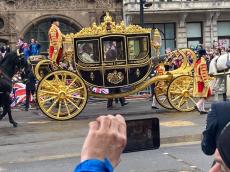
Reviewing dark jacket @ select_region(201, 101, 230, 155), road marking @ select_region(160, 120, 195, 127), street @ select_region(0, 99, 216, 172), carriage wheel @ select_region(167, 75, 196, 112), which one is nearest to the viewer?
dark jacket @ select_region(201, 101, 230, 155)

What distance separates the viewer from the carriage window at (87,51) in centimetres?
1359

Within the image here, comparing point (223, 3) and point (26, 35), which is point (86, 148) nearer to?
point (26, 35)

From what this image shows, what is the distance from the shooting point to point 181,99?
14.5 meters

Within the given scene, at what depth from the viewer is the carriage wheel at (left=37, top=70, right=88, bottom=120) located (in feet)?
44.1

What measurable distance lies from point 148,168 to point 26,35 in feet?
86.8

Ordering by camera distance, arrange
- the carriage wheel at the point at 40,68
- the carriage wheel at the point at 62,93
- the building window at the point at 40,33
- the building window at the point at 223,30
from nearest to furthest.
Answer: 1. the carriage wheel at the point at 62,93
2. the carriage wheel at the point at 40,68
3. the building window at the point at 40,33
4. the building window at the point at 223,30

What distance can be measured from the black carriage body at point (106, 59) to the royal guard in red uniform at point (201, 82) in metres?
1.48

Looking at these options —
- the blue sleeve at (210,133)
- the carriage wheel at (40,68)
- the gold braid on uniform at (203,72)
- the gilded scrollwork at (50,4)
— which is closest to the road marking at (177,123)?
the gold braid on uniform at (203,72)

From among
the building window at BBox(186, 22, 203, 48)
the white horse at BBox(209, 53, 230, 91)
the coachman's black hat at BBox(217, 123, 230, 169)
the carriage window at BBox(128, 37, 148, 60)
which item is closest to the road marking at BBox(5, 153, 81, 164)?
the carriage window at BBox(128, 37, 148, 60)

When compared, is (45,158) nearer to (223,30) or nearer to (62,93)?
(62,93)

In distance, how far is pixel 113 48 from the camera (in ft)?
44.9

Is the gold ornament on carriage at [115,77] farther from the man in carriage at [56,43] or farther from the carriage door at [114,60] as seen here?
the man in carriage at [56,43]

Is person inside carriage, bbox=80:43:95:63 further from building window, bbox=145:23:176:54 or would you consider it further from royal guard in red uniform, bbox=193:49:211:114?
building window, bbox=145:23:176:54

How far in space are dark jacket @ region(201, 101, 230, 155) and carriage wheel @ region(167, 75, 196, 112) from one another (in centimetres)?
1041
